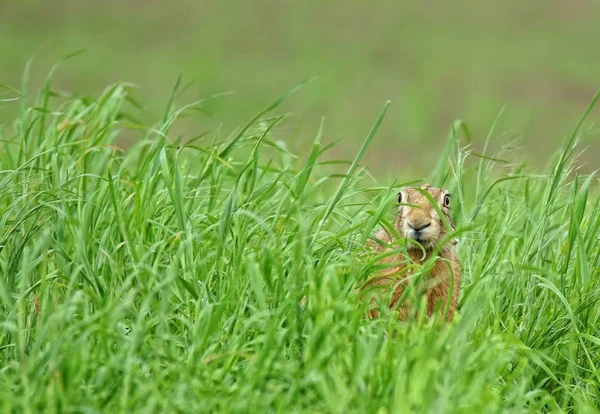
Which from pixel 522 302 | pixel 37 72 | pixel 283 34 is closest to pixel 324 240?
pixel 522 302

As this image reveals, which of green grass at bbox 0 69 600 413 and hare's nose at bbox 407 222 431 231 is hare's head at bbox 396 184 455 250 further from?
green grass at bbox 0 69 600 413

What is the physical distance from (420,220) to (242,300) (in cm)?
78

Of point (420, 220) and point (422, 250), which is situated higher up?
point (420, 220)

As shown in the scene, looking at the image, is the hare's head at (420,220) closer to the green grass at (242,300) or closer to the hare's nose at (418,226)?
the hare's nose at (418,226)

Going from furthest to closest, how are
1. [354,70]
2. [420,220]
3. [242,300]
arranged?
[354,70]
[420,220]
[242,300]

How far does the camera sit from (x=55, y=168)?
13.2ft

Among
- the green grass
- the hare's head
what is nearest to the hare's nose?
the hare's head

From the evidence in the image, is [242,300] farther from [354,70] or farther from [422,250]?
[354,70]

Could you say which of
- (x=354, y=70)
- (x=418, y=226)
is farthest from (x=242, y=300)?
(x=354, y=70)

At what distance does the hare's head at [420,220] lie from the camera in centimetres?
396

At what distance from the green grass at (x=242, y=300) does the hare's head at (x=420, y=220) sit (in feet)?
0.38

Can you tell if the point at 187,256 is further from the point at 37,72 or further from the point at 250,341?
the point at 37,72

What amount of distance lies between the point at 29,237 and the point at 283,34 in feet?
30.2

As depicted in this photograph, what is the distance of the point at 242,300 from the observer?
11.5ft
